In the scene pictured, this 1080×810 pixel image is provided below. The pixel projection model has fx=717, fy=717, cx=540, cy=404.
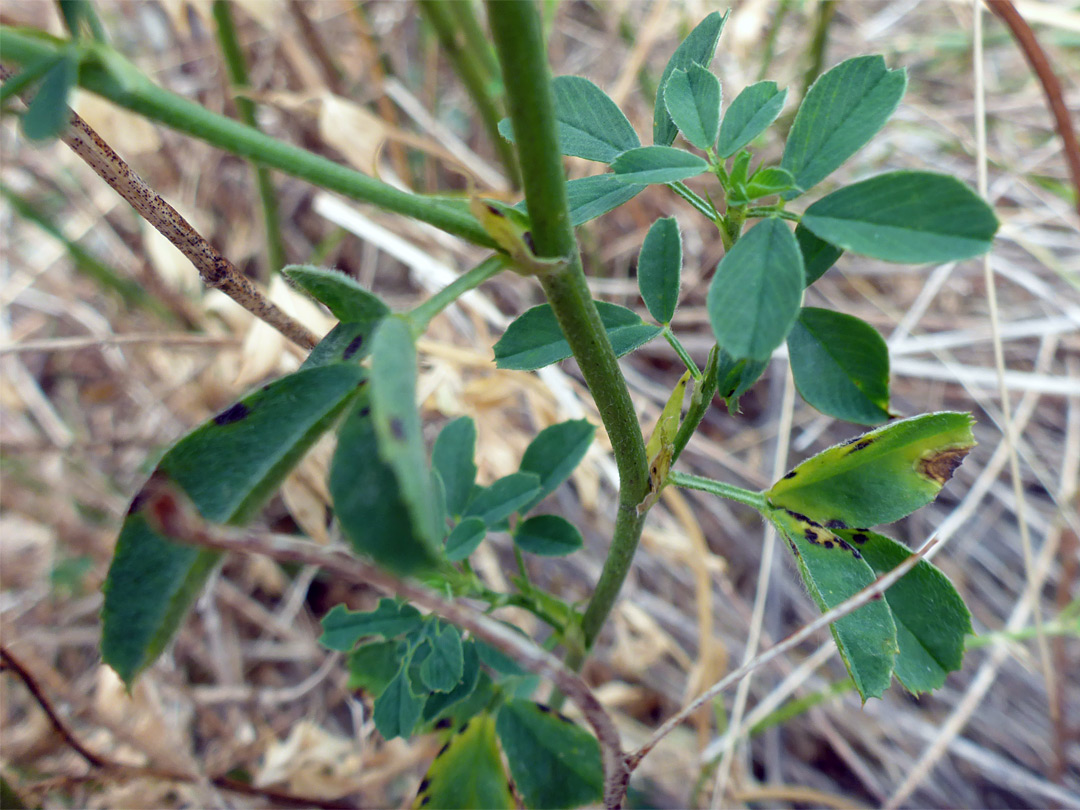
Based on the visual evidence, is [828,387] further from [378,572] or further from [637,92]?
[637,92]

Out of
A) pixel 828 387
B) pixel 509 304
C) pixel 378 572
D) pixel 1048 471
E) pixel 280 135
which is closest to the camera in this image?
pixel 378 572

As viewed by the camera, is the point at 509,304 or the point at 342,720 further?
the point at 509,304

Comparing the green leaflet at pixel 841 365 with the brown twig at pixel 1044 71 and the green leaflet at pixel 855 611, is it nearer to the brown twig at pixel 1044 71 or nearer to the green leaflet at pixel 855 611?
the green leaflet at pixel 855 611

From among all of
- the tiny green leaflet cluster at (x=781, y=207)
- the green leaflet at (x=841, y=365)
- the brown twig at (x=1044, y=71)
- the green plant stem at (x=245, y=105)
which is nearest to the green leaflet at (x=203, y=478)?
the tiny green leaflet cluster at (x=781, y=207)

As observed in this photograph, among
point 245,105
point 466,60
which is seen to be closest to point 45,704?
point 245,105

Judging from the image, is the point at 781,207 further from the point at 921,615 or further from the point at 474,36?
the point at 474,36

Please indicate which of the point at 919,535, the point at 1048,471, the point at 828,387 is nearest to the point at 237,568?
the point at 828,387

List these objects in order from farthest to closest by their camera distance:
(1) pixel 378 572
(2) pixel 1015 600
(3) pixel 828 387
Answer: (2) pixel 1015 600 → (3) pixel 828 387 → (1) pixel 378 572
